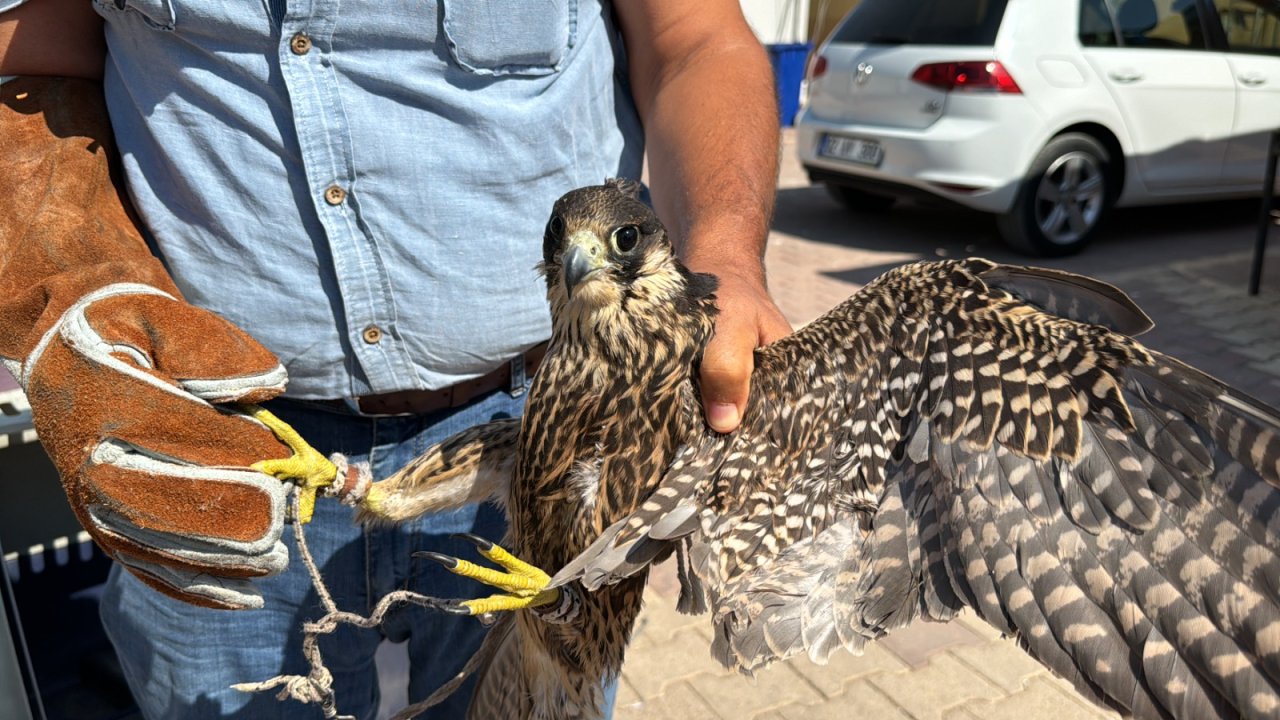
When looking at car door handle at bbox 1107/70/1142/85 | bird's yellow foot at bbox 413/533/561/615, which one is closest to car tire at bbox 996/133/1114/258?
car door handle at bbox 1107/70/1142/85

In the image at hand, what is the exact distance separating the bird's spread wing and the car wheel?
9297mm

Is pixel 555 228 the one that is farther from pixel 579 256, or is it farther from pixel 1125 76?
pixel 1125 76

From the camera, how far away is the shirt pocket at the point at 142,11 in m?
1.80

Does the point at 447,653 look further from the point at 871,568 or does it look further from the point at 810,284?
the point at 810,284

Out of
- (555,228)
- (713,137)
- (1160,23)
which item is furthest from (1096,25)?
(555,228)

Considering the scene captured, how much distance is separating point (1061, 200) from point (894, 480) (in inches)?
317

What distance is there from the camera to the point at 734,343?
196 cm

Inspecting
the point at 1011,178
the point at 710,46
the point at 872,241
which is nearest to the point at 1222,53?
the point at 1011,178

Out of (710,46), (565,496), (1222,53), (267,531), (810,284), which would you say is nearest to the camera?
(267,531)

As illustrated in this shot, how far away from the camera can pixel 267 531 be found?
183 centimetres

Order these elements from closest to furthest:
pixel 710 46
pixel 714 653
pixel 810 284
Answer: pixel 714 653 < pixel 710 46 < pixel 810 284

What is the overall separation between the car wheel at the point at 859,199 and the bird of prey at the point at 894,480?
30.5 feet

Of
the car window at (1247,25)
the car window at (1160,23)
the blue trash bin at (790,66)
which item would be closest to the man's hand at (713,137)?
the car window at (1160,23)

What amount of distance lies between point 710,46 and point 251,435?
4.05 feet
